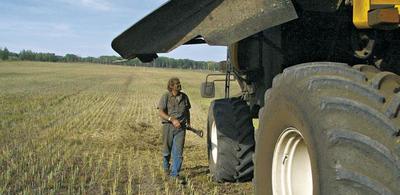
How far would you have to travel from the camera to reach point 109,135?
41.8 feet

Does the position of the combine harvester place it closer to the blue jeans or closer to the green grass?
the green grass

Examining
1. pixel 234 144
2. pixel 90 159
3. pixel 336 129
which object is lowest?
pixel 90 159

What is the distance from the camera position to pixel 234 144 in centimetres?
663

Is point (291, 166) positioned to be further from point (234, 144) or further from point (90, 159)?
point (90, 159)

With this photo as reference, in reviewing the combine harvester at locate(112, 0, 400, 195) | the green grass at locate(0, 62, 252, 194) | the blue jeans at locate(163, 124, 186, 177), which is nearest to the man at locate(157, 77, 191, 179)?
the blue jeans at locate(163, 124, 186, 177)

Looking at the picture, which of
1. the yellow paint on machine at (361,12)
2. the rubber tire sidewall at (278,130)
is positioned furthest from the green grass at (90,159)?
the yellow paint on machine at (361,12)

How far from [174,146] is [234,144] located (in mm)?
1539

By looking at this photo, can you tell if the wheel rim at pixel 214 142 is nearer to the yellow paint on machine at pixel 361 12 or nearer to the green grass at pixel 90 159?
the green grass at pixel 90 159

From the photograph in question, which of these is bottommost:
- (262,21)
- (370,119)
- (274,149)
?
(274,149)

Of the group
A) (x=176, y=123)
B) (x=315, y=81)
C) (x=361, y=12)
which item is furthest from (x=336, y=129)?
(x=176, y=123)

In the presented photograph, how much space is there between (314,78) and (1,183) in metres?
5.51

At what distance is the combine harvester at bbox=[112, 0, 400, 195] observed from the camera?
2281 millimetres

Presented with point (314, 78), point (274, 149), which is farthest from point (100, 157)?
point (314, 78)

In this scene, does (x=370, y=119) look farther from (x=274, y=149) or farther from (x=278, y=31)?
(x=278, y=31)
